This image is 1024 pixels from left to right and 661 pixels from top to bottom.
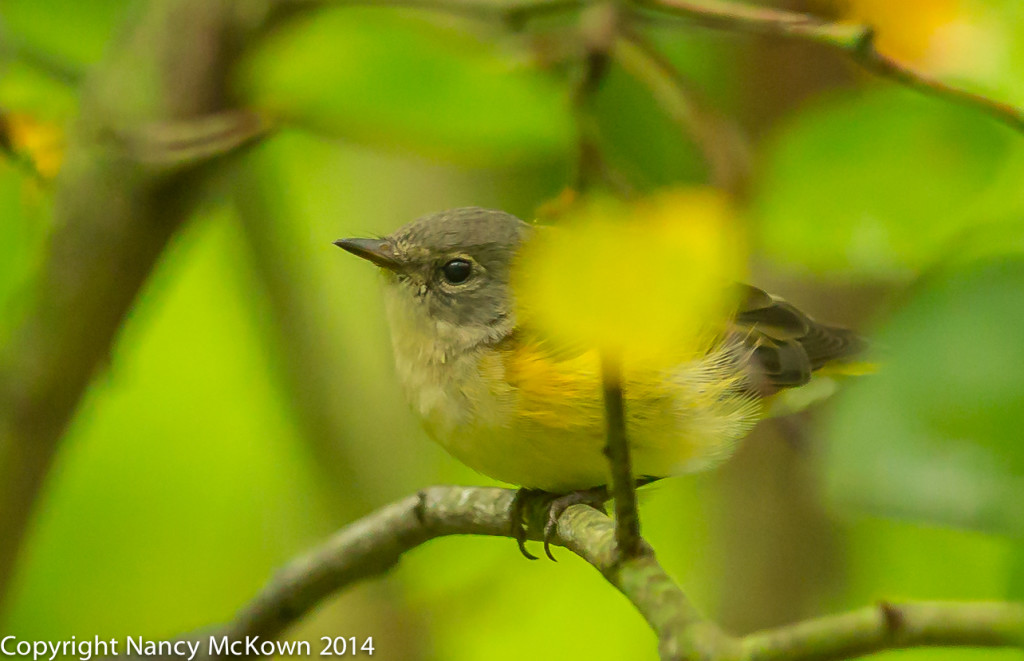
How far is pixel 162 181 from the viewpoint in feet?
7.63

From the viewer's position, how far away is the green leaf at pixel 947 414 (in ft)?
4.27

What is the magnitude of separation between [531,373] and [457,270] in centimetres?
45

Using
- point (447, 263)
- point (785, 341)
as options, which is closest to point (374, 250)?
point (447, 263)

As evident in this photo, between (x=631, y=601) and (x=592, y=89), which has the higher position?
(x=592, y=89)

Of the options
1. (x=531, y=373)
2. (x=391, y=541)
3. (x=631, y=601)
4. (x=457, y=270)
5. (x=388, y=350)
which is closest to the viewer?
(x=631, y=601)

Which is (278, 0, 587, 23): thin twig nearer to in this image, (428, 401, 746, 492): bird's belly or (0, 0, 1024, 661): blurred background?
(0, 0, 1024, 661): blurred background

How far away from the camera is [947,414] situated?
1.37 m

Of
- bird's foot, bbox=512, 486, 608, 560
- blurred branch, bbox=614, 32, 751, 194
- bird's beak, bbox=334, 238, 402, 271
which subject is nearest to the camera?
bird's foot, bbox=512, 486, 608, 560

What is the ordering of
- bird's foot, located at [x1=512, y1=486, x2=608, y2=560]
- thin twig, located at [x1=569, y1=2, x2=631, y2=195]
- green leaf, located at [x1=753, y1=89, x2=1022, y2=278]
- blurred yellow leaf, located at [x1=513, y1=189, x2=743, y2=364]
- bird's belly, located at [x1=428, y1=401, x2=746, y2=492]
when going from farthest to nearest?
bird's belly, located at [x1=428, y1=401, x2=746, y2=492]
bird's foot, located at [x1=512, y1=486, x2=608, y2=560]
green leaf, located at [x1=753, y1=89, x2=1022, y2=278]
thin twig, located at [x1=569, y1=2, x2=631, y2=195]
blurred yellow leaf, located at [x1=513, y1=189, x2=743, y2=364]

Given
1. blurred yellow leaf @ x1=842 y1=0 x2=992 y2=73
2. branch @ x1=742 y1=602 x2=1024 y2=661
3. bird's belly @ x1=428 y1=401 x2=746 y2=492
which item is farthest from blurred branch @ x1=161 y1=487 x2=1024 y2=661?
blurred yellow leaf @ x1=842 y1=0 x2=992 y2=73

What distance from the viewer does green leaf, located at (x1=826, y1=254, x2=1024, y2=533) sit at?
1.30 m

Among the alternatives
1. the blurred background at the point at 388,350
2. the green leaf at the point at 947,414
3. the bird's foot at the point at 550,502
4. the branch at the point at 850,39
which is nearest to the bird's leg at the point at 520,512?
the bird's foot at the point at 550,502

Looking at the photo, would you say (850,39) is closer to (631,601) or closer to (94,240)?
(631,601)

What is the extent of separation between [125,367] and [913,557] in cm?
202
